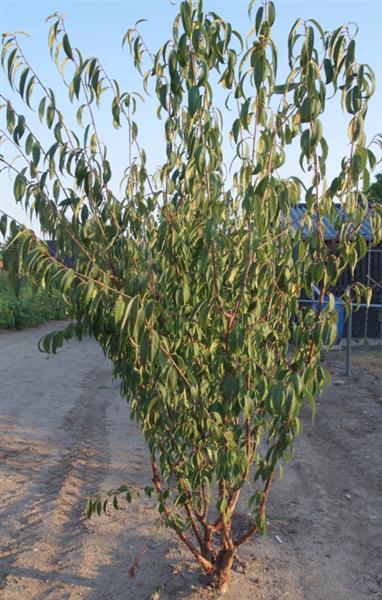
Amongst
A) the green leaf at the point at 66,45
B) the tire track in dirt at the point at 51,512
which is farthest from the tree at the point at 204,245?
the tire track in dirt at the point at 51,512

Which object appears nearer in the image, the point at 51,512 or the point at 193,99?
the point at 193,99

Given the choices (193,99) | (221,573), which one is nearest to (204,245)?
(193,99)

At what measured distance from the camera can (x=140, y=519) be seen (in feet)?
15.5

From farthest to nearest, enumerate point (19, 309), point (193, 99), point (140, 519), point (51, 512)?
point (19, 309) < point (51, 512) < point (140, 519) < point (193, 99)

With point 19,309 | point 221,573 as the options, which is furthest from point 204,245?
point 19,309

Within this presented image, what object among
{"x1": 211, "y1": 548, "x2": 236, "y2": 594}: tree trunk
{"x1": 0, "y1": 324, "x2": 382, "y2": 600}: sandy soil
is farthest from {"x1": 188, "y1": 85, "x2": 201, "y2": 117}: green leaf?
{"x1": 211, "y1": 548, "x2": 236, "y2": 594}: tree trunk

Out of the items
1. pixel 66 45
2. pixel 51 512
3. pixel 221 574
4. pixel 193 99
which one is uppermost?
pixel 66 45

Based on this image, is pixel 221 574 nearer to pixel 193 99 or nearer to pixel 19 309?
pixel 193 99

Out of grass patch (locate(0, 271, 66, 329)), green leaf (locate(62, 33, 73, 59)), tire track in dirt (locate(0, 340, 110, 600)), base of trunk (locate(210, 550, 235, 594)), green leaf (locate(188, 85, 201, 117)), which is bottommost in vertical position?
tire track in dirt (locate(0, 340, 110, 600))

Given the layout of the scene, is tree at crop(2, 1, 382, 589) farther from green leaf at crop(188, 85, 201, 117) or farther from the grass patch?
the grass patch

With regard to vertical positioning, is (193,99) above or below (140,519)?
above

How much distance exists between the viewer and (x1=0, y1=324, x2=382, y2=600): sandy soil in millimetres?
3820

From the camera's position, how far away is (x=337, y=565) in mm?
4137

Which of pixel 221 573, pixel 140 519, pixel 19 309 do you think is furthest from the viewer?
pixel 19 309
